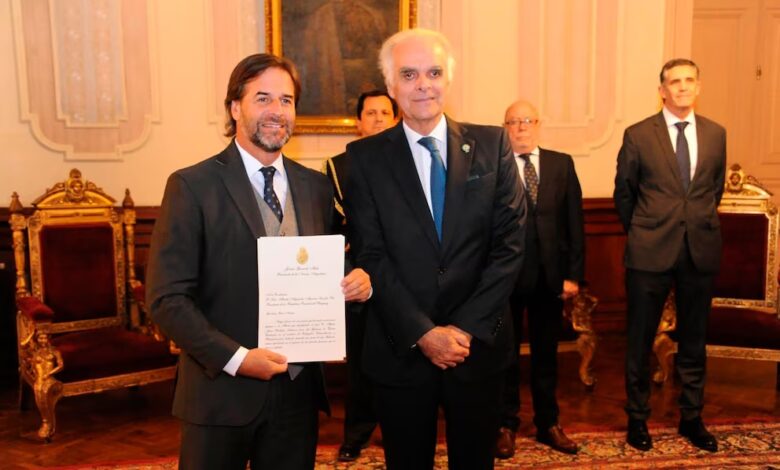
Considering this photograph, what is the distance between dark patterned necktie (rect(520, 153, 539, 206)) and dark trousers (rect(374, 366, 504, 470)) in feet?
4.76

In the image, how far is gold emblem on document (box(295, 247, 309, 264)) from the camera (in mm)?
1851

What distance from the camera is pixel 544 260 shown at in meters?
3.44

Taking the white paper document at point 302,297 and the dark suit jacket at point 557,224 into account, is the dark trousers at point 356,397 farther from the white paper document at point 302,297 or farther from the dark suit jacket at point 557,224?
the white paper document at point 302,297

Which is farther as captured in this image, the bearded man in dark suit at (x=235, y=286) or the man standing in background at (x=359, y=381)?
the man standing in background at (x=359, y=381)

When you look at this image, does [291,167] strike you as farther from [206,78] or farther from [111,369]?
[206,78]

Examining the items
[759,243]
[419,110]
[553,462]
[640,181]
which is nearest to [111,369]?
[553,462]

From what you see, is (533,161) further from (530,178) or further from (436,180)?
(436,180)

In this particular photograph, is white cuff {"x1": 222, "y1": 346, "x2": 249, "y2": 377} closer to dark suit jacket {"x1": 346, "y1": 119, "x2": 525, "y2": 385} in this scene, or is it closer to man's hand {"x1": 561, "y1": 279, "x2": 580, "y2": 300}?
dark suit jacket {"x1": 346, "y1": 119, "x2": 525, "y2": 385}

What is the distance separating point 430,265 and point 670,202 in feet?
5.76

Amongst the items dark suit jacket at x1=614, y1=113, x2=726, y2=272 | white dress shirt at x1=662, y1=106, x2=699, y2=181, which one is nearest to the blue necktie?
dark suit jacket at x1=614, y1=113, x2=726, y2=272

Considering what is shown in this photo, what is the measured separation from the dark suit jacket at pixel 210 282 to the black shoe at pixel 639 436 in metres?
2.31

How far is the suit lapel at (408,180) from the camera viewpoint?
2.16 metres


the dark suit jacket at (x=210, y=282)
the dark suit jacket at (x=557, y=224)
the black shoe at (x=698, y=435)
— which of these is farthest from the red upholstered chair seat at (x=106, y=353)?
the black shoe at (x=698, y=435)

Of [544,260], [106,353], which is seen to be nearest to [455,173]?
[544,260]
